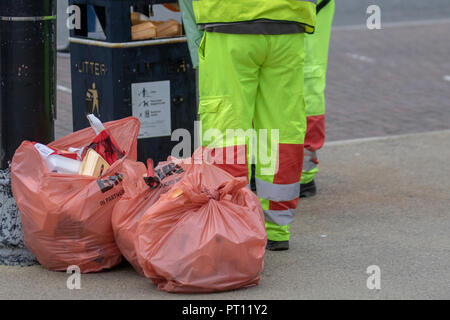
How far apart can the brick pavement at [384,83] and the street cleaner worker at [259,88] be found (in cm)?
292

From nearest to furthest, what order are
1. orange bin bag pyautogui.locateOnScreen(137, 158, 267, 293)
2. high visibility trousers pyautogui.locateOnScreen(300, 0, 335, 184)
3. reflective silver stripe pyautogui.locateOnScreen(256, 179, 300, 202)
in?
orange bin bag pyautogui.locateOnScreen(137, 158, 267, 293) → reflective silver stripe pyautogui.locateOnScreen(256, 179, 300, 202) → high visibility trousers pyautogui.locateOnScreen(300, 0, 335, 184)

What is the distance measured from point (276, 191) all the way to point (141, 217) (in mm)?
790

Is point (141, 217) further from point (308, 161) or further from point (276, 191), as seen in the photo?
point (308, 161)

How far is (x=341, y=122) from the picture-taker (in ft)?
25.1

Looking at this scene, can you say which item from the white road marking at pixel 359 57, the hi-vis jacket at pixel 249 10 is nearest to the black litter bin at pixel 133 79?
the hi-vis jacket at pixel 249 10

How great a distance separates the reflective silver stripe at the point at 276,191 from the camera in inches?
166

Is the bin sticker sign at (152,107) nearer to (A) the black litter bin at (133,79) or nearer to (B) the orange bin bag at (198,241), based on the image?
(A) the black litter bin at (133,79)

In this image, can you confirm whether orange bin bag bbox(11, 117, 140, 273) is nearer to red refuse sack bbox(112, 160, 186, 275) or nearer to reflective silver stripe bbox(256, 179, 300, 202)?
red refuse sack bbox(112, 160, 186, 275)

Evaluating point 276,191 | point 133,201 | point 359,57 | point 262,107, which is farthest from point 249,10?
point 359,57

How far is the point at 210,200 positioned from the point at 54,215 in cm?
68

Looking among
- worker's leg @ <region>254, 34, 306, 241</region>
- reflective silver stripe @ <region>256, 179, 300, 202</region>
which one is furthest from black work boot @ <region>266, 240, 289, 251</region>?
reflective silver stripe @ <region>256, 179, 300, 202</region>

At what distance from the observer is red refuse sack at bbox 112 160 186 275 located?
12.4ft

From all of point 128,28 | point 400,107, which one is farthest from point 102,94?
point 400,107
